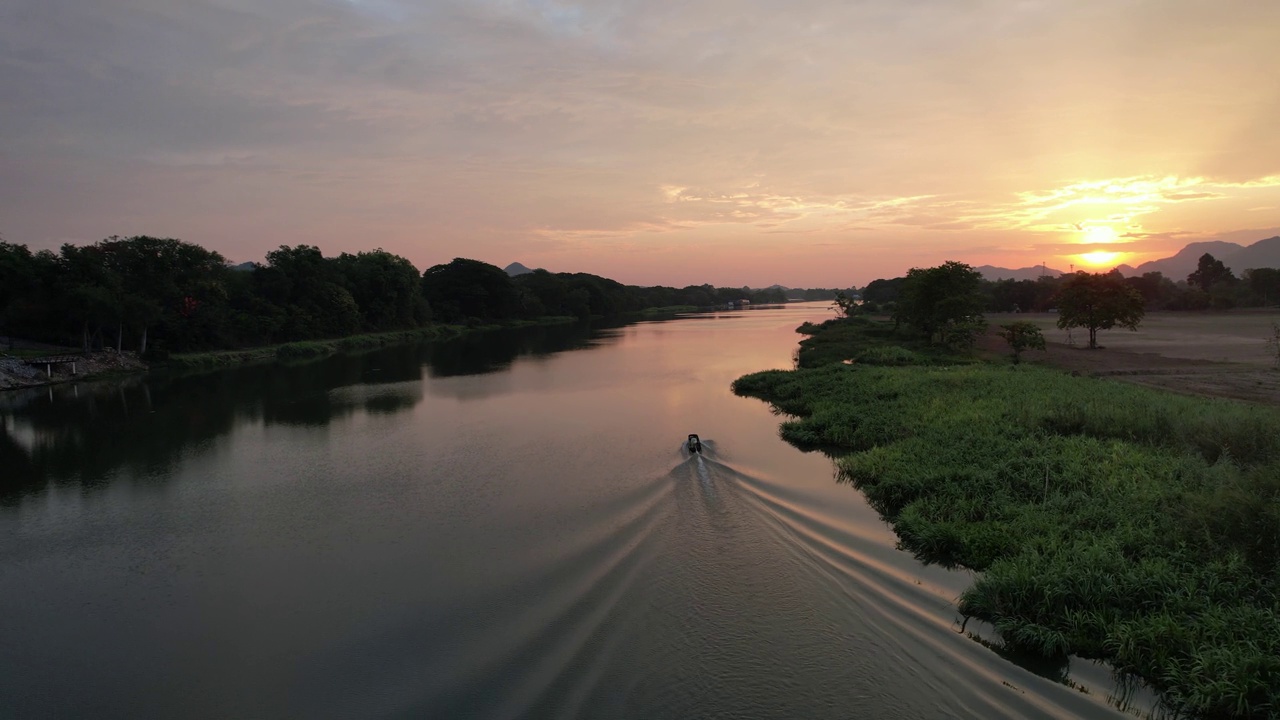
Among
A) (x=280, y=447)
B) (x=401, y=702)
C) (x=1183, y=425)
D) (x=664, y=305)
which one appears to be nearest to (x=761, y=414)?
(x=1183, y=425)

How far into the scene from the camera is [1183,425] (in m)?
11.9

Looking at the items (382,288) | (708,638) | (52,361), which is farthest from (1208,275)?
(52,361)

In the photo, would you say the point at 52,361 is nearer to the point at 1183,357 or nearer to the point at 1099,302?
the point at 1099,302

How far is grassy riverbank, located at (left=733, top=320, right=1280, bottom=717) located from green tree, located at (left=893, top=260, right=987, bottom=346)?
16055 mm

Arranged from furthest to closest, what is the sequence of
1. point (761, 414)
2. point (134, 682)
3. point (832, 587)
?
1. point (761, 414)
2. point (832, 587)
3. point (134, 682)

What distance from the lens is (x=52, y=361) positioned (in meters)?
30.9

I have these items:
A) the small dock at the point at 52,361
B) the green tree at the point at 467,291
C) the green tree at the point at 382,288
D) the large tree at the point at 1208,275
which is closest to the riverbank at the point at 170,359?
the small dock at the point at 52,361

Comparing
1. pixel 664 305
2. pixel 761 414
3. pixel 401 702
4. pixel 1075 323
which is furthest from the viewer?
pixel 664 305

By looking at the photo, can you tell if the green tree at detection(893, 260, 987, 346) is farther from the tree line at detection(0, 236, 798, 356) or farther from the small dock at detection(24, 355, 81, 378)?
the small dock at detection(24, 355, 81, 378)

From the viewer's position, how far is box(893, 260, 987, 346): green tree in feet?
107

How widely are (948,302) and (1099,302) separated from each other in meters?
7.61

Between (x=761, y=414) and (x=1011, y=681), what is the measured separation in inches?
578

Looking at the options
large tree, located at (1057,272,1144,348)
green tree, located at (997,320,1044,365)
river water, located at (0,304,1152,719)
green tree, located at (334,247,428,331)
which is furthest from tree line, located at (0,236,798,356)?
large tree, located at (1057,272,1144,348)

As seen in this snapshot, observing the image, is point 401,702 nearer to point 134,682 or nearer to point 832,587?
point 134,682
